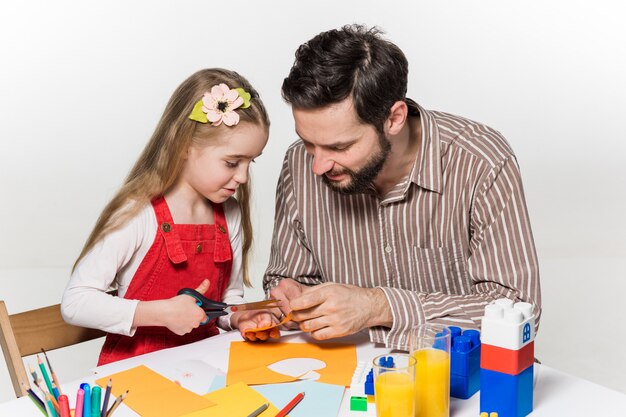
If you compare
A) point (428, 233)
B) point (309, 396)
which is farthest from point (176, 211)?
point (309, 396)

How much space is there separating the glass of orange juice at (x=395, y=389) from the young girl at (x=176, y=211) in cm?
67

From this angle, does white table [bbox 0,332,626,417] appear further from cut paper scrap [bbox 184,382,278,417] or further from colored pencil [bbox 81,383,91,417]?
colored pencil [bbox 81,383,91,417]

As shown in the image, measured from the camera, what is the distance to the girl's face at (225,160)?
6.64ft

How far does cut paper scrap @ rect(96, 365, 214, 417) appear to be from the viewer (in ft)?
4.70

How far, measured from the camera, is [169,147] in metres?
2.06

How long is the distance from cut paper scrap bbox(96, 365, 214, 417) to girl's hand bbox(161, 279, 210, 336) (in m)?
0.23

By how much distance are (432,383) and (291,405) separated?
9.9 inches

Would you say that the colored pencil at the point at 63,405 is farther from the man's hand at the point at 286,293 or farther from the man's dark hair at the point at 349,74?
the man's dark hair at the point at 349,74

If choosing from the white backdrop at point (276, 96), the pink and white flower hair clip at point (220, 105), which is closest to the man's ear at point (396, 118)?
the pink and white flower hair clip at point (220, 105)

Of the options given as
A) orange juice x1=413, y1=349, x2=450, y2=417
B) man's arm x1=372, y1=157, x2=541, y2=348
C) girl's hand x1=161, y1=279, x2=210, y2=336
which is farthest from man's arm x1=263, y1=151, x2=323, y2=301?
orange juice x1=413, y1=349, x2=450, y2=417

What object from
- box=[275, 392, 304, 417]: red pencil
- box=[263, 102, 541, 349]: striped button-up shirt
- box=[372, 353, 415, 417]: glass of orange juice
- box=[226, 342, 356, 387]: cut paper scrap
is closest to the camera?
box=[372, 353, 415, 417]: glass of orange juice

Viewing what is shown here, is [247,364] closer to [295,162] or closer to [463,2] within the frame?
[295,162]

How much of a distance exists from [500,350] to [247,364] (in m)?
0.56

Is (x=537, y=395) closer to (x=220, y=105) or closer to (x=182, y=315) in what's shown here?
(x=182, y=315)
